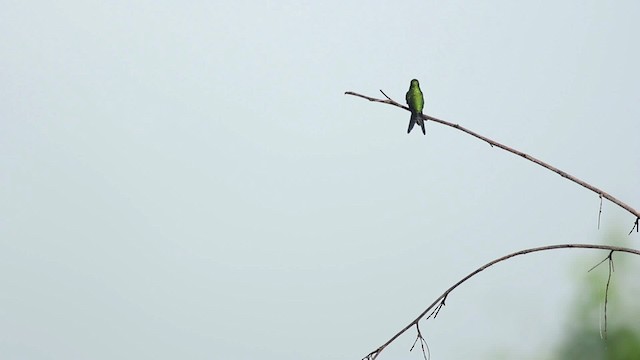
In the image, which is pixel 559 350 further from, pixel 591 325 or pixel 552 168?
pixel 552 168

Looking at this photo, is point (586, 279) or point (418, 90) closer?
point (418, 90)

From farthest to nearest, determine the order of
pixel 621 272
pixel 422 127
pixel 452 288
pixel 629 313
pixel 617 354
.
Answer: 1. pixel 621 272
2. pixel 629 313
3. pixel 617 354
4. pixel 422 127
5. pixel 452 288

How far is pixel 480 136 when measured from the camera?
5.83ft

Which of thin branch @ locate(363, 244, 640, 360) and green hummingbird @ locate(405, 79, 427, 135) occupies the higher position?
green hummingbird @ locate(405, 79, 427, 135)

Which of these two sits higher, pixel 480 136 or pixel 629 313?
pixel 629 313

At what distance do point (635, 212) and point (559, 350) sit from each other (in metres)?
17.8

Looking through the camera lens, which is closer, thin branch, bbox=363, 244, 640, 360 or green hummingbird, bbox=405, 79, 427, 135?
thin branch, bbox=363, 244, 640, 360

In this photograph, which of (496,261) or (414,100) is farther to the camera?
(414,100)

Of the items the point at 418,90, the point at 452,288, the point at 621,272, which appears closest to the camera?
the point at 452,288

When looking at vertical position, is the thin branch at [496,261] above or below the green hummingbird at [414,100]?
below

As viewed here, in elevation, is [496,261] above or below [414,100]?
below

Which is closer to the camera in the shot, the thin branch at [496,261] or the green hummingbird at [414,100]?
the thin branch at [496,261]

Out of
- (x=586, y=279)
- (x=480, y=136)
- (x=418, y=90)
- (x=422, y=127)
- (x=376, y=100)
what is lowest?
(x=480, y=136)

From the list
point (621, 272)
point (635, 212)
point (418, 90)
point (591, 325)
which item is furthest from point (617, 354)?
point (635, 212)
